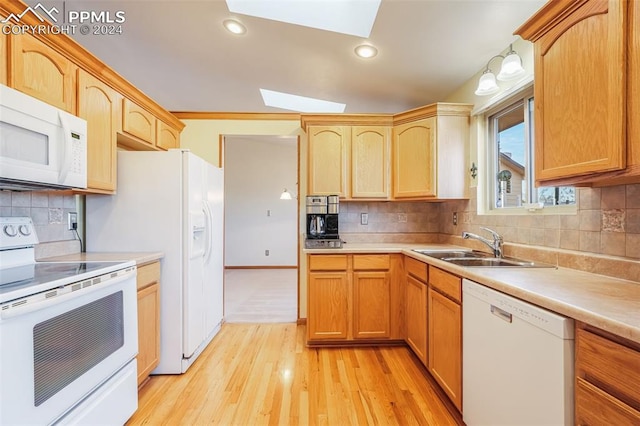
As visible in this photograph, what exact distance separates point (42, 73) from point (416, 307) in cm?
277

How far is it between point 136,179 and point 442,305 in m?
2.31

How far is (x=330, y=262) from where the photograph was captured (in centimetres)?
247

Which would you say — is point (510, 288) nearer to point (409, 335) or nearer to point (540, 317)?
point (540, 317)

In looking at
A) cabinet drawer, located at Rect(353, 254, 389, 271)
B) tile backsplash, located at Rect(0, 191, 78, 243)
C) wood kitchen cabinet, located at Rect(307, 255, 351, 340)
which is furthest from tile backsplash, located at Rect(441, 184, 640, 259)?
tile backsplash, located at Rect(0, 191, 78, 243)

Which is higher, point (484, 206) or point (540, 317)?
point (484, 206)

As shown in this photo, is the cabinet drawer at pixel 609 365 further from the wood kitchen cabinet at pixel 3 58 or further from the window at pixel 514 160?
the wood kitchen cabinet at pixel 3 58

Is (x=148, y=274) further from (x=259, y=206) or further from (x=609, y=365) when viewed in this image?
(x=259, y=206)

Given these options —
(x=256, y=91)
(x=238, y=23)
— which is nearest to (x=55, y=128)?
(x=238, y=23)

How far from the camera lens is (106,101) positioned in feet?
6.30

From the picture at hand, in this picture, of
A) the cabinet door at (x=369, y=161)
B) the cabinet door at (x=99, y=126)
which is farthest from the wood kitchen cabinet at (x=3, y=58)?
the cabinet door at (x=369, y=161)

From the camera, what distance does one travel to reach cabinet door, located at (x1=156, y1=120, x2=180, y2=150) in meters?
2.61

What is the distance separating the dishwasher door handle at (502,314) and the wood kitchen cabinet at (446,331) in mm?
308

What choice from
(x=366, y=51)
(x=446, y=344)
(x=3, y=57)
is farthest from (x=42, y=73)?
(x=446, y=344)

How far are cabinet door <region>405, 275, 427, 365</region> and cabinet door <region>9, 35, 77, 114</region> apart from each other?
8.45ft
